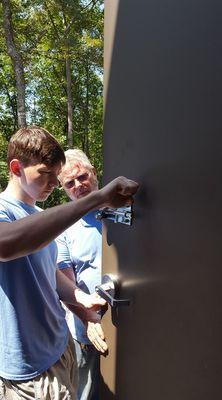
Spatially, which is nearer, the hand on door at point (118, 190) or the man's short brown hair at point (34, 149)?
the hand on door at point (118, 190)

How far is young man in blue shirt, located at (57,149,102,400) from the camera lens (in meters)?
2.04

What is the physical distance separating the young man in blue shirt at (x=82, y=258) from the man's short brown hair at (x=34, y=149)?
492mm

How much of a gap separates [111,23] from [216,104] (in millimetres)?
729

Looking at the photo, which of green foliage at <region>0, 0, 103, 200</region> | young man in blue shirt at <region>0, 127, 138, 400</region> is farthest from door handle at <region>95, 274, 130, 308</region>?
green foliage at <region>0, 0, 103, 200</region>

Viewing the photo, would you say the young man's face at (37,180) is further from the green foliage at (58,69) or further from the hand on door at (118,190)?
the green foliage at (58,69)

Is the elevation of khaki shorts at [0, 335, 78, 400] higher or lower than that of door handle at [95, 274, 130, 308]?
lower

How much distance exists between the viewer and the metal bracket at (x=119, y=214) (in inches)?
48.7

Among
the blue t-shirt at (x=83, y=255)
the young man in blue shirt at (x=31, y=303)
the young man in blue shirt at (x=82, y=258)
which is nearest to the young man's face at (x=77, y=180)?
the young man in blue shirt at (x=82, y=258)

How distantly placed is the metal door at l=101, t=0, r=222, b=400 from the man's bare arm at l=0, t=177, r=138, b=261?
13 cm

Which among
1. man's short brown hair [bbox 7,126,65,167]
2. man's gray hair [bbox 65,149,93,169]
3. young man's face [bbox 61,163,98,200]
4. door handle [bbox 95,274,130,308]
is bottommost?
door handle [bbox 95,274,130,308]

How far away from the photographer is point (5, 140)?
1811 centimetres

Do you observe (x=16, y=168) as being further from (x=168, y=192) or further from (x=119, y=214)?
Result: (x=168, y=192)

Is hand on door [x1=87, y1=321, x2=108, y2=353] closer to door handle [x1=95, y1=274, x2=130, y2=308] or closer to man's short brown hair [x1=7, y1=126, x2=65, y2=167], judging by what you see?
door handle [x1=95, y1=274, x2=130, y2=308]

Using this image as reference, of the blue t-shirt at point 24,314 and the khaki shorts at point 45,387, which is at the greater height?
the blue t-shirt at point 24,314
